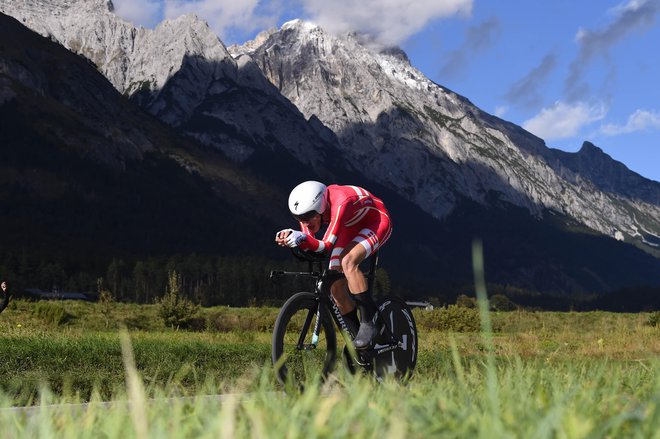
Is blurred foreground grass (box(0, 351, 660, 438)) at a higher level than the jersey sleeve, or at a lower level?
lower

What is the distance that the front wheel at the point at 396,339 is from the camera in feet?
27.8

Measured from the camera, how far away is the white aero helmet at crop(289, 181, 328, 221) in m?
7.75

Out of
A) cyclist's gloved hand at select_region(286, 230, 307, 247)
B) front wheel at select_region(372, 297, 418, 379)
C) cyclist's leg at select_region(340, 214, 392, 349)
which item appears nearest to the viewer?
cyclist's gloved hand at select_region(286, 230, 307, 247)

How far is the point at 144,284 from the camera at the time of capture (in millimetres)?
167750

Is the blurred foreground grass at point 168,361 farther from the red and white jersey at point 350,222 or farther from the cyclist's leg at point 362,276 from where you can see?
the red and white jersey at point 350,222

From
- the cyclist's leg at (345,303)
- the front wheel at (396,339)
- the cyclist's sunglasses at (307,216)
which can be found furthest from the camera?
the front wheel at (396,339)

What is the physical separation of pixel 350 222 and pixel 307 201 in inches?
30.4

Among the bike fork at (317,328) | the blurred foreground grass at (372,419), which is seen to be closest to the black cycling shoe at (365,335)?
the bike fork at (317,328)

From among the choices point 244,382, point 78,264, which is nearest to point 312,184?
point 244,382

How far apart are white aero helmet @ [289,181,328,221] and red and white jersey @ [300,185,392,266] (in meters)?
0.17

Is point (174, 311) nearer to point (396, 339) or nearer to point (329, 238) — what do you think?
point (396, 339)

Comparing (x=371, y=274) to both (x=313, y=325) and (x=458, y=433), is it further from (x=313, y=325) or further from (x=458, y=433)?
(x=458, y=433)

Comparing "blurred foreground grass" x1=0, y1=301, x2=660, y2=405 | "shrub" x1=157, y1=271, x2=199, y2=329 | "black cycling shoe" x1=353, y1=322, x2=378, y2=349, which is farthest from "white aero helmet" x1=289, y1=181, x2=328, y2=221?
"shrub" x1=157, y1=271, x2=199, y2=329

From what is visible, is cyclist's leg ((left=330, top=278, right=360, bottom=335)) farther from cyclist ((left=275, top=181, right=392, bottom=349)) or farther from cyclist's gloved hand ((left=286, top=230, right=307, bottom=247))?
cyclist's gloved hand ((left=286, top=230, right=307, bottom=247))
